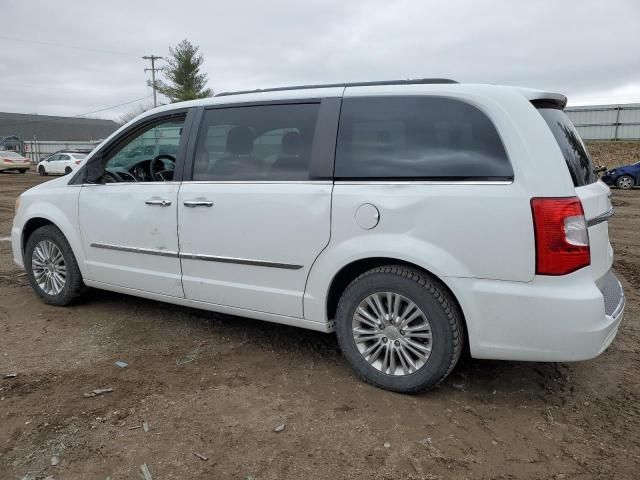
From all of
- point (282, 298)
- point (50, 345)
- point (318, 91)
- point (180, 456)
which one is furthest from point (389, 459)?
point (50, 345)

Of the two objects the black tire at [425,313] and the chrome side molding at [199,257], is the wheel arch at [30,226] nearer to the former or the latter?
the chrome side molding at [199,257]

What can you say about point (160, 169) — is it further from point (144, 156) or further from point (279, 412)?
point (279, 412)

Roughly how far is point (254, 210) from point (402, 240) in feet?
3.39

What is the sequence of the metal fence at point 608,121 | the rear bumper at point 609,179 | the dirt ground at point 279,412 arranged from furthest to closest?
the metal fence at point 608,121 < the rear bumper at point 609,179 < the dirt ground at point 279,412

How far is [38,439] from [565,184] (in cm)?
302

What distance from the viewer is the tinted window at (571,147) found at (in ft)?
9.53

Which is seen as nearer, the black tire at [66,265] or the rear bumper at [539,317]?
the rear bumper at [539,317]

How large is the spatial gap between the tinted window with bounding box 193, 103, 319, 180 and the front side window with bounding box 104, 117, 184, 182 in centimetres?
55

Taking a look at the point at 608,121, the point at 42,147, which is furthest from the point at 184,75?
the point at 608,121

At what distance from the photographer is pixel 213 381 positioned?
11.0 feet

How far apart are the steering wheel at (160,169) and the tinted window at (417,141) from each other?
5.07 ft

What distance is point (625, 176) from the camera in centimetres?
1920

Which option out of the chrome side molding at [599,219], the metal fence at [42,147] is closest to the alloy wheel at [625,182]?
the chrome side molding at [599,219]

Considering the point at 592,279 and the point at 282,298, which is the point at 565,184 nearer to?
the point at 592,279
